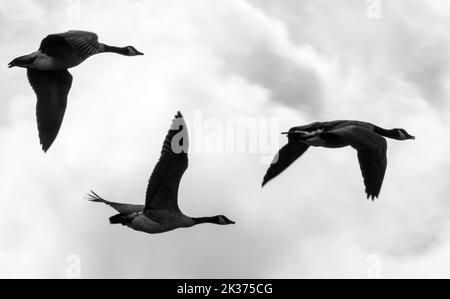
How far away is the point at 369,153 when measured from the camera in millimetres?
16531

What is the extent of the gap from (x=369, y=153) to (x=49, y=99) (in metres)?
7.20

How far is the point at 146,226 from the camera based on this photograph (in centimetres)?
1612

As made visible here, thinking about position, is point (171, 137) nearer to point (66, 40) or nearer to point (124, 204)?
point (124, 204)

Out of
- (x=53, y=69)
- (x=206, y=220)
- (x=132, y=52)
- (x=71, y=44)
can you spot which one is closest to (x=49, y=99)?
(x=53, y=69)

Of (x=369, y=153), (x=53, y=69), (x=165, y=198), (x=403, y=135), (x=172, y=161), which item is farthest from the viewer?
(x=403, y=135)

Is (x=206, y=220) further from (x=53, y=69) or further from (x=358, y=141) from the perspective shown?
(x=53, y=69)

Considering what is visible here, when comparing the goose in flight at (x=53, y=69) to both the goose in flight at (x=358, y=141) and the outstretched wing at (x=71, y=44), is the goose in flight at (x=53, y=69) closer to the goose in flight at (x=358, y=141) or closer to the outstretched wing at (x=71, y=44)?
the outstretched wing at (x=71, y=44)

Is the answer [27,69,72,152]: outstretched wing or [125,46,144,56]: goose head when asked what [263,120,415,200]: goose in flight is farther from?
[27,69,72,152]: outstretched wing

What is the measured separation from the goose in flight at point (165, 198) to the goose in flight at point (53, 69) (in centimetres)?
282

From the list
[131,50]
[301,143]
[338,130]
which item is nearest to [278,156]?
[301,143]

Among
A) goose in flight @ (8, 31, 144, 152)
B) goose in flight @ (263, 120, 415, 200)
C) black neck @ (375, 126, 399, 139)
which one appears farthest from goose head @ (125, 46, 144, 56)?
black neck @ (375, 126, 399, 139)

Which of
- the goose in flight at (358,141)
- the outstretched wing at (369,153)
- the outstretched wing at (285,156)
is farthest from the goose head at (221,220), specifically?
the outstretched wing at (369,153)

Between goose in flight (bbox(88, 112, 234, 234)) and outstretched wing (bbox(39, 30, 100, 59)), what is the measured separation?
3053mm

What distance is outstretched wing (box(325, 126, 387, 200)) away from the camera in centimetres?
1609
